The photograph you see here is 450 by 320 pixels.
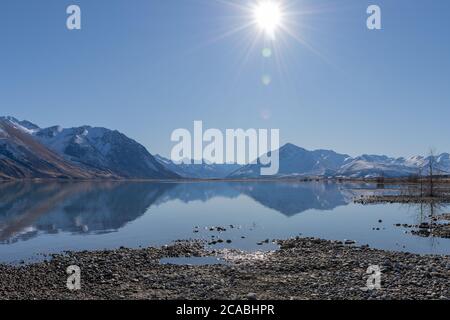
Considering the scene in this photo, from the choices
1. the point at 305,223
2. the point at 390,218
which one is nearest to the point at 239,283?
the point at 305,223

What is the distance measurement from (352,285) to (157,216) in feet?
191

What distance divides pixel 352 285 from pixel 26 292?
20518mm

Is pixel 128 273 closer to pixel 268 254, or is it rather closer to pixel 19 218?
pixel 268 254

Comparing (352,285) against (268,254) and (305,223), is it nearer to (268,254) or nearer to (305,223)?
(268,254)

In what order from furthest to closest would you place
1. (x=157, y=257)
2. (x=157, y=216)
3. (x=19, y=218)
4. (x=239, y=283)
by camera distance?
(x=157, y=216) → (x=19, y=218) → (x=157, y=257) → (x=239, y=283)

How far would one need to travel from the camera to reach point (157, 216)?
80.9m

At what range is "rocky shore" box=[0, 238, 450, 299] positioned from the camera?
2527 centimetres

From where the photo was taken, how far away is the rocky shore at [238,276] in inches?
995

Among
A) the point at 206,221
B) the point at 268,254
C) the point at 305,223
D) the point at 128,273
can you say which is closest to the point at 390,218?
the point at 305,223

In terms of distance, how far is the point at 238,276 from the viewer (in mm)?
30344

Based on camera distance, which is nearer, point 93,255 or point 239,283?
point 239,283
